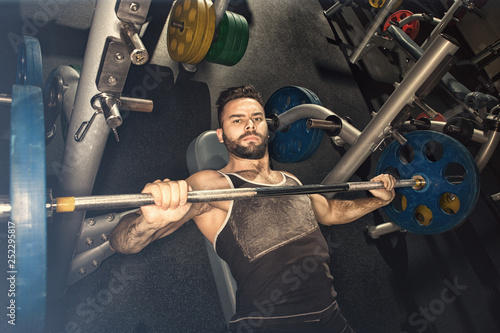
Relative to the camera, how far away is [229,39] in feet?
7.39

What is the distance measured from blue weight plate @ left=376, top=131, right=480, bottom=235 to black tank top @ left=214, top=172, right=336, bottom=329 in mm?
579

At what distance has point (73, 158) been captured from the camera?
1.26 metres

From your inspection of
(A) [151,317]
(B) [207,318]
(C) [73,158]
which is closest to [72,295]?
(A) [151,317]

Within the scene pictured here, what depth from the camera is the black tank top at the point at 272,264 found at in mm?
1384

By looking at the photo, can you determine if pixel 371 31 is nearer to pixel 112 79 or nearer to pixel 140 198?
pixel 112 79

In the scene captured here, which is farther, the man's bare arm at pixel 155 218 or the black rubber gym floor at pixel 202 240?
the black rubber gym floor at pixel 202 240

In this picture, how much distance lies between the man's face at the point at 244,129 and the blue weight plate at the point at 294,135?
10.6 inches

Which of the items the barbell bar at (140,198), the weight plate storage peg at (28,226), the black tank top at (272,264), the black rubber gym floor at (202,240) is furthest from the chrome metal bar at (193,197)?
the black rubber gym floor at (202,240)

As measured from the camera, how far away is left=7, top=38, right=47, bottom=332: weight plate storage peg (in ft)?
2.22

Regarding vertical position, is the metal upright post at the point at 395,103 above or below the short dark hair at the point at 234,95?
above

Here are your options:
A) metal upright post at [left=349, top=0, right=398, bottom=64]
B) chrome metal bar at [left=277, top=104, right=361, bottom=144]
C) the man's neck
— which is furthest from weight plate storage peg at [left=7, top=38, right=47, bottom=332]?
metal upright post at [left=349, top=0, right=398, bottom=64]

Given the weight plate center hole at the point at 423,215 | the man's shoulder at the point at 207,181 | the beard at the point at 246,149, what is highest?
the weight plate center hole at the point at 423,215

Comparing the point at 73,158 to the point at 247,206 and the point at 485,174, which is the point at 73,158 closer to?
the point at 247,206

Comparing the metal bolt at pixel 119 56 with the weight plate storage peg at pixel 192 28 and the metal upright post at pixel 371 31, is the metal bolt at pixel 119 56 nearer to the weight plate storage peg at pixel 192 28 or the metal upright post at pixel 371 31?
the weight plate storage peg at pixel 192 28
